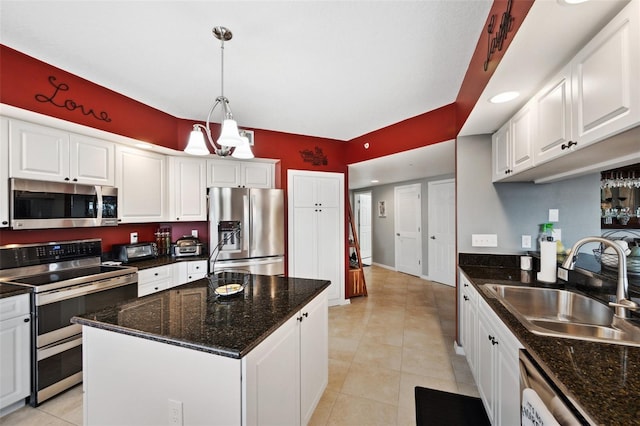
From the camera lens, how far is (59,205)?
223 centimetres

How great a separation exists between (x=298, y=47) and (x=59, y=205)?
2339 millimetres

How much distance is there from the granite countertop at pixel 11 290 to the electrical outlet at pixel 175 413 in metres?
1.56

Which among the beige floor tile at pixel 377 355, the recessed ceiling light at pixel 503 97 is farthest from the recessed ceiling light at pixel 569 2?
the beige floor tile at pixel 377 355

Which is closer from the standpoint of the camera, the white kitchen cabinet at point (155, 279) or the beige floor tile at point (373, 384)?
the beige floor tile at point (373, 384)

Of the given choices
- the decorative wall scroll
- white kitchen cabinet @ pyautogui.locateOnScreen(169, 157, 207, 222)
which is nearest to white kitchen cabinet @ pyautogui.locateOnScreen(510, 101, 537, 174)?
the decorative wall scroll

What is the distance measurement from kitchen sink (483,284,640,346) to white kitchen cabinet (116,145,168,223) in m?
3.27

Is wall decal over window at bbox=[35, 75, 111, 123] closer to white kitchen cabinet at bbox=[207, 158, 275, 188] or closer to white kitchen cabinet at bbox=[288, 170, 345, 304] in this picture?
white kitchen cabinet at bbox=[207, 158, 275, 188]

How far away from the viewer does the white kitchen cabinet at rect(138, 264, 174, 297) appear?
260cm

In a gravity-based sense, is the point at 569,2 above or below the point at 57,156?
above

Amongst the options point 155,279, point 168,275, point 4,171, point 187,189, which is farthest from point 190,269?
point 4,171

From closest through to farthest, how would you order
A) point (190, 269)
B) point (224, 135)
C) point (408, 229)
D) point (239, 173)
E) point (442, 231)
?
point (224, 135)
point (190, 269)
point (239, 173)
point (442, 231)
point (408, 229)

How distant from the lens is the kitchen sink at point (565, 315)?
118 centimetres

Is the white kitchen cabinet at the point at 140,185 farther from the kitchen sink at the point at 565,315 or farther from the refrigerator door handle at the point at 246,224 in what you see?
the kitchen sink at the point at 565,315

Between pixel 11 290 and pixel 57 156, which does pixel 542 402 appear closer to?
pixel 11 290
